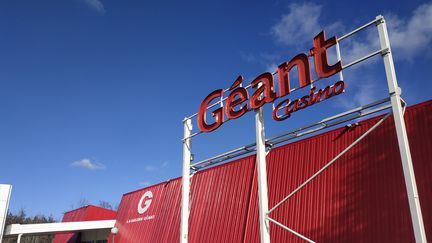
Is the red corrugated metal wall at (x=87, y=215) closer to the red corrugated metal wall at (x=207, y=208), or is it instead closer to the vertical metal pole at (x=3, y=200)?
the red corrugated metal wall at (x=207, y=208)

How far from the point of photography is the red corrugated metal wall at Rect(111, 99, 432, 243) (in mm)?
11555

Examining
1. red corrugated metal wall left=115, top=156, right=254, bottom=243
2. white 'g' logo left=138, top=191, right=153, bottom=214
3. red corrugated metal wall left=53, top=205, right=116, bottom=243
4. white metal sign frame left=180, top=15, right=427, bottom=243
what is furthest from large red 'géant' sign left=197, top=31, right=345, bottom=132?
red corrugated metal wall left=53, top=205, right=116, bottom=243

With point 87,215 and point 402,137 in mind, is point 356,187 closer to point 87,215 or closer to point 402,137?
point 402,137

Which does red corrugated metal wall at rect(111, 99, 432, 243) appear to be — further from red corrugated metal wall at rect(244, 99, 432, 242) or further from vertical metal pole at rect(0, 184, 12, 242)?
vertical metal pole at rect(0, 184, 12, 242)

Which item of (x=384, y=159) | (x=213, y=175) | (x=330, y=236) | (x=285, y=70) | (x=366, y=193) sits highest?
(x=285, y=70)

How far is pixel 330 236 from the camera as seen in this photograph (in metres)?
12.6

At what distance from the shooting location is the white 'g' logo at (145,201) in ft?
80.4

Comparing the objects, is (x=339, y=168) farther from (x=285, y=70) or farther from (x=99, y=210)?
(x=99, y=210)

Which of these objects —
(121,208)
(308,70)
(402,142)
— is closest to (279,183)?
(308,70)

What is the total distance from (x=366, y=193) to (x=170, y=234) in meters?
11.4

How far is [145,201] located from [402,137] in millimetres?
18370

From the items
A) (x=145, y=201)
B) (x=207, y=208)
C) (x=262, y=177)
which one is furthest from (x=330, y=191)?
(x=145, y=201)

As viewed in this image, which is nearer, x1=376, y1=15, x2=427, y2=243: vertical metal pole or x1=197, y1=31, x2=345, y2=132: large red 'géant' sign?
x1=376, y1=15, x2=427, y2=243: vertical metal pole

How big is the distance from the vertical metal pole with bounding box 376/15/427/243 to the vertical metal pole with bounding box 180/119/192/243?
885cm
